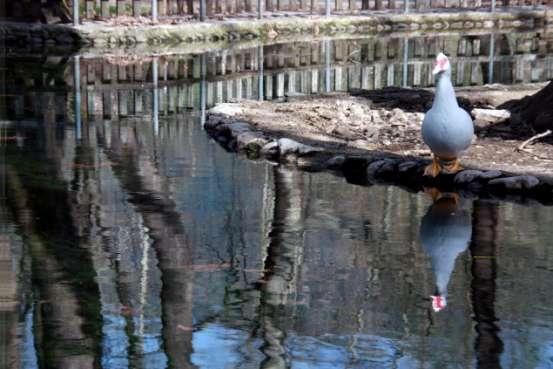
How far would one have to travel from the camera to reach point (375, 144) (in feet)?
39.3

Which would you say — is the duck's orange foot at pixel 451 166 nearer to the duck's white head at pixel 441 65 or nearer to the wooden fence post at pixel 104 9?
the duck's white head at pixel 441 65

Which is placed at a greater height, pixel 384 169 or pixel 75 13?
pixel 75 13

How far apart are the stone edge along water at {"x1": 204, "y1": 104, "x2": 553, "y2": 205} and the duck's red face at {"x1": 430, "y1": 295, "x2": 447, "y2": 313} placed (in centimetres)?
306

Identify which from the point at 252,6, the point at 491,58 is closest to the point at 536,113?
the point at 491,58

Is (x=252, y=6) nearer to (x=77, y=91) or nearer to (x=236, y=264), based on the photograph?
(x=77, y=91)

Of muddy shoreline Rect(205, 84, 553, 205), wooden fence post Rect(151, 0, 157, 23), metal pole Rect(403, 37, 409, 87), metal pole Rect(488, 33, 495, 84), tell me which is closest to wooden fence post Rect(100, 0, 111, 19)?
wooden fence post Rect(151, 0, 157, 23)

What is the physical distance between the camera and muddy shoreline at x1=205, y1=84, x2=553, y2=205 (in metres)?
10.2

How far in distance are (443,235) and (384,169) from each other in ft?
7.48

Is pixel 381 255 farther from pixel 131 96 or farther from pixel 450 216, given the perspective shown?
pixel 131 96

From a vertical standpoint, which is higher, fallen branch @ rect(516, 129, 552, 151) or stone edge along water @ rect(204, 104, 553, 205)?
fallen branch @ rect(516, 129, 552, 151)

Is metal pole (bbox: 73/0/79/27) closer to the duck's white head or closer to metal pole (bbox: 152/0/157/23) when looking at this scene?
metal pole (bbox: 152/0/157/23)

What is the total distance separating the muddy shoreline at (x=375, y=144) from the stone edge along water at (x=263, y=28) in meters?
9.81

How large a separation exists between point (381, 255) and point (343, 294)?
38.1 inches

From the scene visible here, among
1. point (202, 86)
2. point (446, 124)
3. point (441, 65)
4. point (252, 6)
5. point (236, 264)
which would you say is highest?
point (441, 65)
